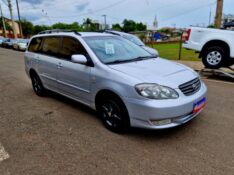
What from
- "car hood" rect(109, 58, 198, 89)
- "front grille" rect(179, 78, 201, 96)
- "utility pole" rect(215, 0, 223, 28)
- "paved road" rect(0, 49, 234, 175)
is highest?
"utility pole" rect(215, 0, 223, 28)

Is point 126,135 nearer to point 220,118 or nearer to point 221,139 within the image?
point 221,139

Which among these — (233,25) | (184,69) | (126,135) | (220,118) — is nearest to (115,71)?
(126,135)

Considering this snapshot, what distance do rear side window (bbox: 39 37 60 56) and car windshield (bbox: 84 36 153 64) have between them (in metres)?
0.93

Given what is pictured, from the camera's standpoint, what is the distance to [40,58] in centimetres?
497

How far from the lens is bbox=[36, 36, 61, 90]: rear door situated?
14.7ft

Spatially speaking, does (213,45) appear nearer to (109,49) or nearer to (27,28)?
(109,49)

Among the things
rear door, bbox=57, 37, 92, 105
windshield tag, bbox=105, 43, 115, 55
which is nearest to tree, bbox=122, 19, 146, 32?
rear door, bbox=57, 37, 92, 105

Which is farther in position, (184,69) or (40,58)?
(40,58)

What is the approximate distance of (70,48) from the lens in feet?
13.5

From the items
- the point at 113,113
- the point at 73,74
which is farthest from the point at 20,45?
the point at 113,113

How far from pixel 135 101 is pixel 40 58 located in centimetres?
311

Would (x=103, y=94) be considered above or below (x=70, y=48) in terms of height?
below

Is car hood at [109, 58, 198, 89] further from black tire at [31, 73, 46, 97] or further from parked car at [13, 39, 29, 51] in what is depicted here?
parked car at [13, 39, 29, 51]

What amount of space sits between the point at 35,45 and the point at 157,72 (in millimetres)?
3669
